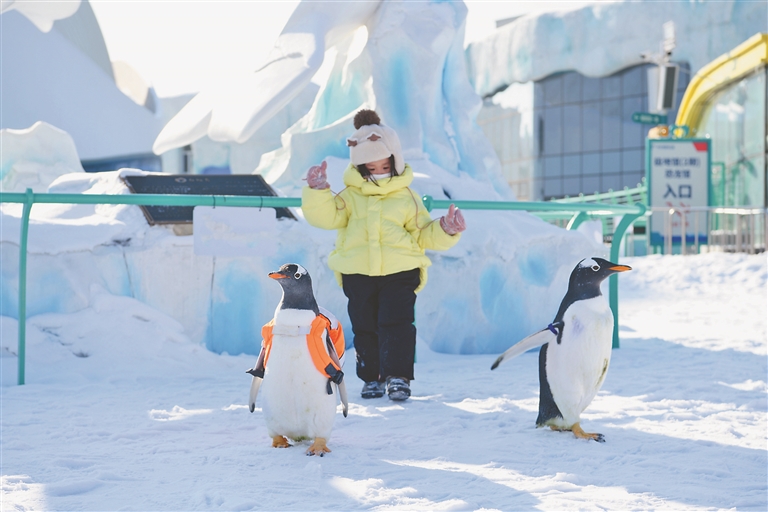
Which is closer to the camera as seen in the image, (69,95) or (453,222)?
(453,222)

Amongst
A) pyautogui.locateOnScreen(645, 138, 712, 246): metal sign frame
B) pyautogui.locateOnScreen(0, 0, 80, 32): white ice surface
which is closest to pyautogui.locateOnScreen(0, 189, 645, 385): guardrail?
pyautogui.locateOnScreen(0, 0, 80, 32): white ice surface

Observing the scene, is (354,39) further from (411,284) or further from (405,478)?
(405,478)

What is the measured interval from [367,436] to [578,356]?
79 centimetres

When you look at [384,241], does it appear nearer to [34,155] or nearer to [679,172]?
[34,155]

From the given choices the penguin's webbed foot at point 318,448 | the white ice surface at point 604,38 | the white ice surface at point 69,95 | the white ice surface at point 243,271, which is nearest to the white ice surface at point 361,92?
the white ice surface at point 243,271

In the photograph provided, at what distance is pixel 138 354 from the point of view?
4371mm

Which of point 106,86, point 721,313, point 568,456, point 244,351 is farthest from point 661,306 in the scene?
point 106,86

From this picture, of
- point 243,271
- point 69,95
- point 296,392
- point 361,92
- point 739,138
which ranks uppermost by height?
Answer: point 69,95

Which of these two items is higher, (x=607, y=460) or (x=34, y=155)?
(x=34, y=155)

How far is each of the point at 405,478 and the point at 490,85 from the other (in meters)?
24.9

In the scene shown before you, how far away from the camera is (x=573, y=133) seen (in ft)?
84.8

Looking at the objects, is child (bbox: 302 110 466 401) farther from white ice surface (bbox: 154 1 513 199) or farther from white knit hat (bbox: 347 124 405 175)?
white ice surface (bbox: 154 1 513 199)

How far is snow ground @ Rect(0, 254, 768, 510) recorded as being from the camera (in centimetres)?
210

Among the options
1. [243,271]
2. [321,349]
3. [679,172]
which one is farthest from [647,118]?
[321,349]
